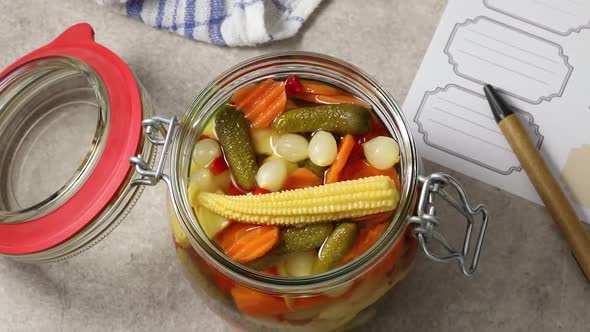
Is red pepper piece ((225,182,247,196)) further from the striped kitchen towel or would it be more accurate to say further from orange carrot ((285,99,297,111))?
the striped kitchen towel

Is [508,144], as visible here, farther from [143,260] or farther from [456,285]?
[143,260]

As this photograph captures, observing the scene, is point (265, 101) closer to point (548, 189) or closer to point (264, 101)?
point (264, 101)

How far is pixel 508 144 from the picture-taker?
668 mm

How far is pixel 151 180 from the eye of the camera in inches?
20.0

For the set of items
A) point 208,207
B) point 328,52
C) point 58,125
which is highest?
point 328,52

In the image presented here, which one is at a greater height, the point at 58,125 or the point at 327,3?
the point at 327,3

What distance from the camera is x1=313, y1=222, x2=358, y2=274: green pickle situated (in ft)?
1.49

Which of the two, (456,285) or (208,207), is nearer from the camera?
(208,207)

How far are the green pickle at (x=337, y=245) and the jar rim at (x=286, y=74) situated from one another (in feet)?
0.06

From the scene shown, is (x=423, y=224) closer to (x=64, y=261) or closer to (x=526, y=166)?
(x=526, y=166)

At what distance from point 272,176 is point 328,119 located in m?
0.06

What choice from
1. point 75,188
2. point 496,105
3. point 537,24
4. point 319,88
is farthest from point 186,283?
point 537,24

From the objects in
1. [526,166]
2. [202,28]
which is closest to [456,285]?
[526,166]

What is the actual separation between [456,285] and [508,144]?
6.4 inches
